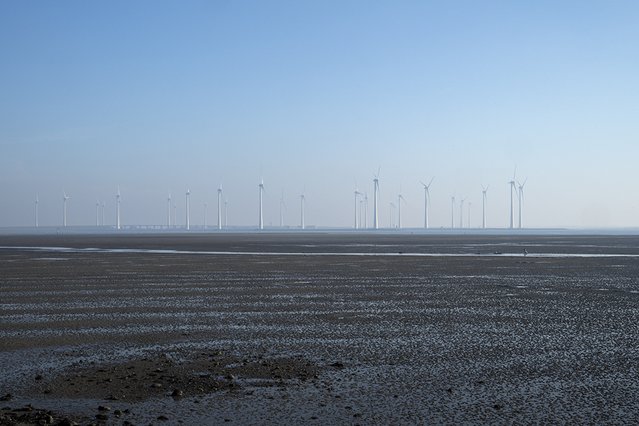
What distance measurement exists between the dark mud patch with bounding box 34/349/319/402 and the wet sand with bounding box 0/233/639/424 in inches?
1.2

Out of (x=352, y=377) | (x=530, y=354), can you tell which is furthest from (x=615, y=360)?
(x=352, y=377)

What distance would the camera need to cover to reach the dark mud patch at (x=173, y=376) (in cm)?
902

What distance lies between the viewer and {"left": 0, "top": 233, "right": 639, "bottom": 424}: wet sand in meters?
8.26

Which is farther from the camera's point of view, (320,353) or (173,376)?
(320,353)

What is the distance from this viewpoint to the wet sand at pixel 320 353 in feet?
27.1

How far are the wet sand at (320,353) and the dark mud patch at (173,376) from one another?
31mm

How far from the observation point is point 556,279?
1042 inches

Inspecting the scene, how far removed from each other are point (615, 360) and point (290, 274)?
61.3ft

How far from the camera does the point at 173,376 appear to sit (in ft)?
32.6

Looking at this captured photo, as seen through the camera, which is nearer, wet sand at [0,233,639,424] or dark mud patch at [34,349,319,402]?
wet sand at [0,233,639,424]

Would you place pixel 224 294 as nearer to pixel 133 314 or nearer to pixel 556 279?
pixel 133 314

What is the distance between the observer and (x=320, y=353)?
11688mm

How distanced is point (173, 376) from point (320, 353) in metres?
2.75

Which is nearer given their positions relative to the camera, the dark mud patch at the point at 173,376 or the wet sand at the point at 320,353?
the wet sand at the point at 320,353
